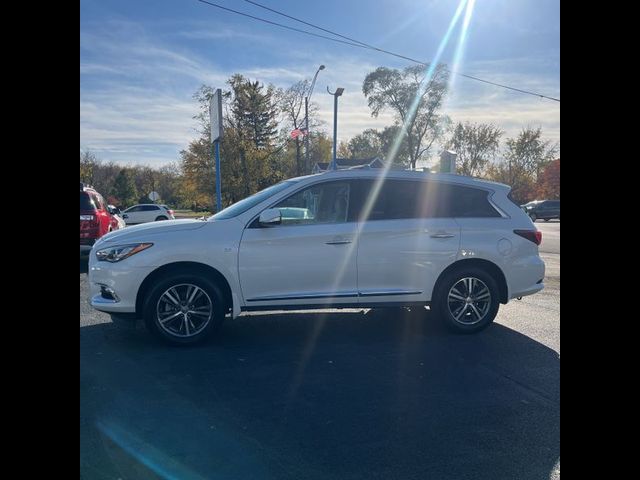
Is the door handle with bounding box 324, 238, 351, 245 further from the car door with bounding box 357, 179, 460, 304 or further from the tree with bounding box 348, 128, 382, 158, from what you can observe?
the tree with bounding box 348, 128, 382, 158

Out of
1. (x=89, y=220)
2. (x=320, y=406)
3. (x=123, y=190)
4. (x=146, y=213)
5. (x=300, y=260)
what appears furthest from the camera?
(x=123, y=190)

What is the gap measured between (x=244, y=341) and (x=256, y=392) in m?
1.47

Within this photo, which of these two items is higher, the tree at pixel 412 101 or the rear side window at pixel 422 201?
the tree at pixel 412 101

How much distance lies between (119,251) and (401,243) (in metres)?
2.97

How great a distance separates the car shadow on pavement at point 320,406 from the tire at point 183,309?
0.57ft

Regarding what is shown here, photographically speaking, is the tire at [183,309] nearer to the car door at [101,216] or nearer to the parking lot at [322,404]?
the parking lot at [322,404]

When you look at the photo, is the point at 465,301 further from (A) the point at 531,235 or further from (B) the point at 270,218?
(B) the point at 270,218

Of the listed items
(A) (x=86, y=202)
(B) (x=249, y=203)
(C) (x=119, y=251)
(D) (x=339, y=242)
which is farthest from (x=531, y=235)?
A: (A) (x=86, y=202)

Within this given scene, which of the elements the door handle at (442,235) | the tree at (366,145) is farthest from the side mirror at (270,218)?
the tree at (366,145)

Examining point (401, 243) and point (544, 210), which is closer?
point (401, 243)

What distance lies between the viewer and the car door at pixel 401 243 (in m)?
5.50

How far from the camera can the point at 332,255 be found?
5.41m
